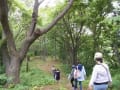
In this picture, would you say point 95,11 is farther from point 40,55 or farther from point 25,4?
point 40,55

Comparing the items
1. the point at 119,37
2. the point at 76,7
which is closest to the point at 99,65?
the point at 119,37

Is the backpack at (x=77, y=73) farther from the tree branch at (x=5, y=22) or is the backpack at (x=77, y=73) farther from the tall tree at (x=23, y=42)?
the tree branch at (x=5, y=22)

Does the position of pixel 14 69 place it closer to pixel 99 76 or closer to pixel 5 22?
pixel 5 22

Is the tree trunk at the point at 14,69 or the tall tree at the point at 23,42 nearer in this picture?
the tall tree at the point at 23,42

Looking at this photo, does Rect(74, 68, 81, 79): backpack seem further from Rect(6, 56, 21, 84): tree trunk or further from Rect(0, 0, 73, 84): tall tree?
Rect(6, 56, 21, 84): tree trunk

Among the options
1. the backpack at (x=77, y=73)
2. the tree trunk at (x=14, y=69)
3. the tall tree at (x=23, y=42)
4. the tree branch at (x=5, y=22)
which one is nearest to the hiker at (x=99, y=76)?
the backpack at (x=77, y=73)

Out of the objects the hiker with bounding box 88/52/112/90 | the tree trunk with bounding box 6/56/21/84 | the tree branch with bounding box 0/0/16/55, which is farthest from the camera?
the tree trunk with bounding box 6/56/21/84

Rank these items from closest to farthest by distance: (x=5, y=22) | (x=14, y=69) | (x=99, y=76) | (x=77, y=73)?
(x=99, y=76)
(x=77, y=73)
(x=5, y=22)
(x=14, y=69)

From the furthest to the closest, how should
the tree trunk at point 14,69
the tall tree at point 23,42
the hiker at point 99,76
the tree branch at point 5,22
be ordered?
the tree trunk at point 14,69 → the tall tree at point 23,42 → the tree branch at point 5,22 → the hiker at point 99,76

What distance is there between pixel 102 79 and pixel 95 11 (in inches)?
817

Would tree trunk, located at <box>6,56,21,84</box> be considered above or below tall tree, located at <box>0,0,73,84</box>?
below

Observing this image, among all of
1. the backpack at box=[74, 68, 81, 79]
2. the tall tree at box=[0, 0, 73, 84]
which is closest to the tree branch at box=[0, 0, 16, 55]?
the tall tree at box=[0, 0, 73, 84]

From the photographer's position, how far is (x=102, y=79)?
26.0ft

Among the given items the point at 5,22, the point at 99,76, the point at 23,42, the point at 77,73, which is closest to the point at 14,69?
the point at 23,42
